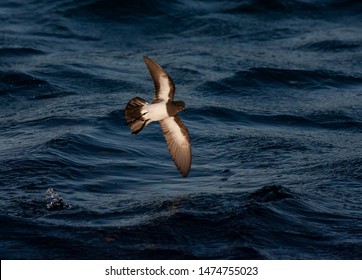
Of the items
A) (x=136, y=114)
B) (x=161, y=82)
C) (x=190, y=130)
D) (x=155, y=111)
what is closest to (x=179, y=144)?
(x=155, y=111)

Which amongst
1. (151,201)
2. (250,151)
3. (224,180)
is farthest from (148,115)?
(250,151)

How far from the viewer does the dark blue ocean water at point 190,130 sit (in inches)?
372

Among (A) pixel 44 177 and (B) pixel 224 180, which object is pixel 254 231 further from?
(A) pixel 44 177

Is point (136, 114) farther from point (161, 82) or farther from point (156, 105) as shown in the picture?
point (161, 82)

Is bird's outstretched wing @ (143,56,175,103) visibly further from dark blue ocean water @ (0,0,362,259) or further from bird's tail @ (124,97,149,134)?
dark blue ocean water @ (0,0,362,259)

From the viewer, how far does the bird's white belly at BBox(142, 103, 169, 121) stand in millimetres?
9781

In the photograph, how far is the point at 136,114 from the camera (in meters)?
9.73

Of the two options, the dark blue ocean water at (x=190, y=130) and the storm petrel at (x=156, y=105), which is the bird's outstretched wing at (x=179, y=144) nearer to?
the storm petrel at (x=156, y=105)

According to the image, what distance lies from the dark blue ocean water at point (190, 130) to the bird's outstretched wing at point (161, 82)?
1166 mm

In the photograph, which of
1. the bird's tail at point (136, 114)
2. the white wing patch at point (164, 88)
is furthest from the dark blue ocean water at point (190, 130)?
the white wing patch at point (164, 88)

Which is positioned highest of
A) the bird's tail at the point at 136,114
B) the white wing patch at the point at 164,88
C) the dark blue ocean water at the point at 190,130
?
the white wing patch at the point at 164,88

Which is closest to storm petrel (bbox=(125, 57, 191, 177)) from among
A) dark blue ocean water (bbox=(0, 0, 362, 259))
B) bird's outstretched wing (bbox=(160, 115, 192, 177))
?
bird's outstretched wing (bbox=(160, 115, 192, 177))

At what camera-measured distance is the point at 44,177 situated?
11039mm
